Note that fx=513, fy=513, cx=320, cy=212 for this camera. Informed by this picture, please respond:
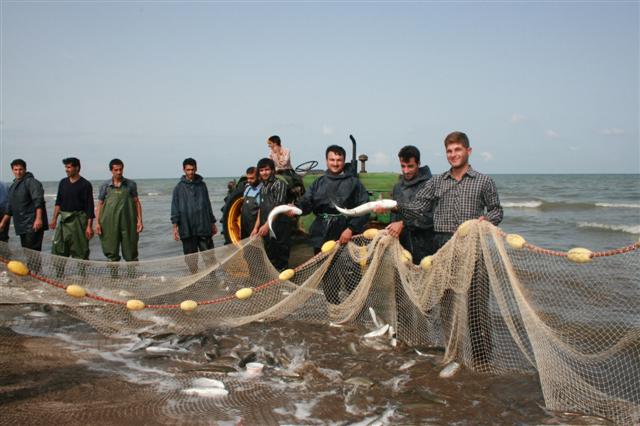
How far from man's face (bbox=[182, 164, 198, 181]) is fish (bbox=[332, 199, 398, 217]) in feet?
11.0

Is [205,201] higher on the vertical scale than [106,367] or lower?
higher

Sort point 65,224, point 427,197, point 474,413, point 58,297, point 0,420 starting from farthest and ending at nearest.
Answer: point 65,224 < point 58,297 < point 427,197 < point 474,413 < point 0,420

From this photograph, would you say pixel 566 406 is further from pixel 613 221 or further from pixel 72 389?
pixel 613 221

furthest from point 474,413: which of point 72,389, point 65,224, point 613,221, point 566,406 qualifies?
point 613,221

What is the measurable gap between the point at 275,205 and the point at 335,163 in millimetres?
1699

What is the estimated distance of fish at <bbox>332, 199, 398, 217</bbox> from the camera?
198 inches

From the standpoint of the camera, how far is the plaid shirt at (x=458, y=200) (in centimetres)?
441

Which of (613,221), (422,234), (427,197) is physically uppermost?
(427,197)

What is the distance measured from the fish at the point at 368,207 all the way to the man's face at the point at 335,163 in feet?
1.68

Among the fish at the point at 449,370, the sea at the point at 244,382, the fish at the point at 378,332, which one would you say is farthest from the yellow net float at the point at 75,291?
the fish at the point at 449,370

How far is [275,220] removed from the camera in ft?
21.9

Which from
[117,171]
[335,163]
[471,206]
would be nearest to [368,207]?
[335,163]

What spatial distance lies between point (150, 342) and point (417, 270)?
8.89 ft

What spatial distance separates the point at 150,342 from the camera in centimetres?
507
